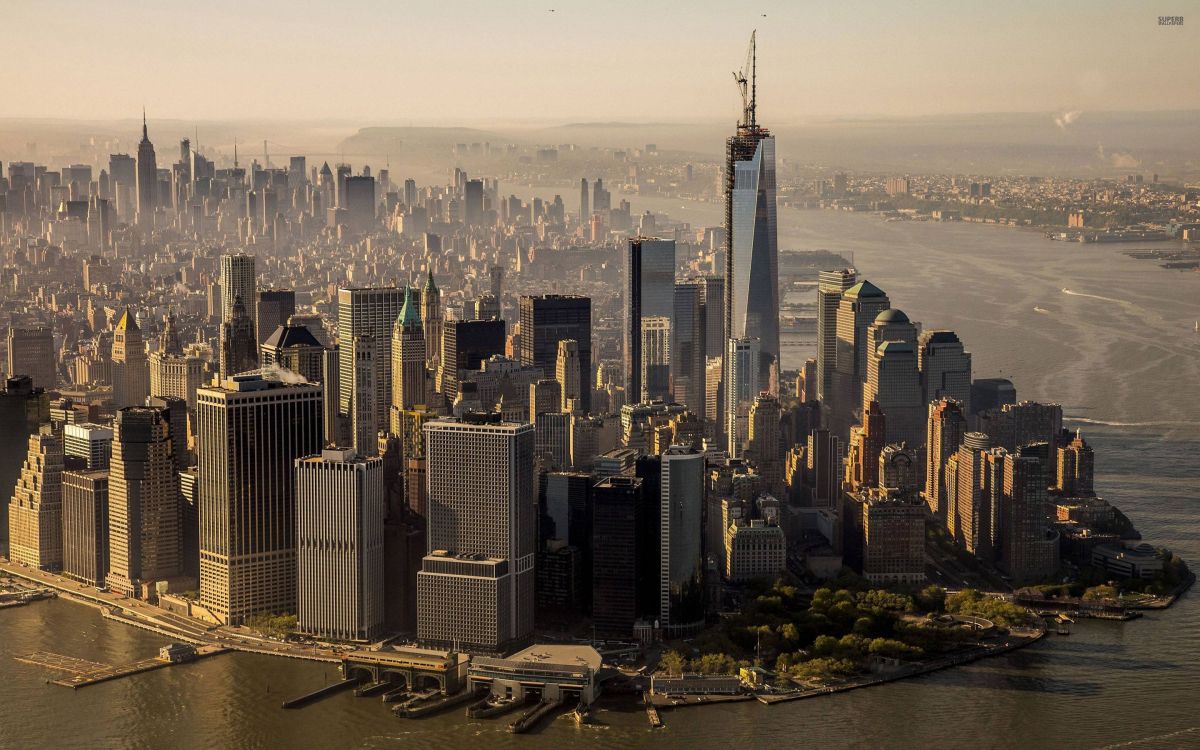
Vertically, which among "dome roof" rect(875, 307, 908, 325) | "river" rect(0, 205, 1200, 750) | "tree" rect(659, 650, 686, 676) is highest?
"dome roof" rect(875, 307, 908, 325)

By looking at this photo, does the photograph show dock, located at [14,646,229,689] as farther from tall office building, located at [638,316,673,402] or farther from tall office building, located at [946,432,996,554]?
tall office building, located at [638,316,673,402]

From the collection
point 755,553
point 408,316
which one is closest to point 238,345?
point 408,316

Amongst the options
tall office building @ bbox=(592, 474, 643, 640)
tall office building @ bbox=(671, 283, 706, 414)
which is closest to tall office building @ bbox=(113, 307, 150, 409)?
tall office building @ bbox=(671, 283, 706, 414)

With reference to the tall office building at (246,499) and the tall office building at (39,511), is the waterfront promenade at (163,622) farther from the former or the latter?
the tall office building at (246,499)

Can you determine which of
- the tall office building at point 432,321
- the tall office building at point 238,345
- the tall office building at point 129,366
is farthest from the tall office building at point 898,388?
the tall office building at point 129,366

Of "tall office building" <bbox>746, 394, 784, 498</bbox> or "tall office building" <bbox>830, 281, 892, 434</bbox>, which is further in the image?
"tall office building" <bbox>830, 281, 892, 434</bbox>
